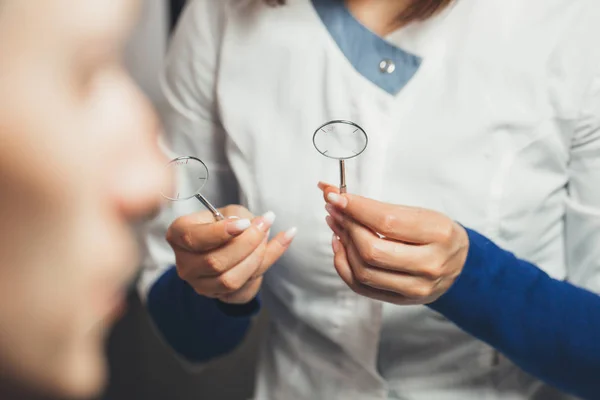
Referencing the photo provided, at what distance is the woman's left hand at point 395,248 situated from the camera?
420 mm

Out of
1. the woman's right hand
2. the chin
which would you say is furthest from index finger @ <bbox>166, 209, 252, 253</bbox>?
the chin

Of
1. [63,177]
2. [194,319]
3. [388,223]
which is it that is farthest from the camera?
[194,319]

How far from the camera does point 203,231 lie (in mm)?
456

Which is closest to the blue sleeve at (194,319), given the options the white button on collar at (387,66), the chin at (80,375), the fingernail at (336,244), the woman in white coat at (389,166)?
the woman in white coat at (389,166)

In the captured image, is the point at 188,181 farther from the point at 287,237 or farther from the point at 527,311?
the point at 527,311

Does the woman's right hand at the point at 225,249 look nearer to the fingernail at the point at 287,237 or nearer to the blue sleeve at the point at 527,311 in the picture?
the fingernail at the point at 287,237

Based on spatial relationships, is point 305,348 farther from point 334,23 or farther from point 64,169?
point 64,169

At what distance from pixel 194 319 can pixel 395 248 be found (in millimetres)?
240

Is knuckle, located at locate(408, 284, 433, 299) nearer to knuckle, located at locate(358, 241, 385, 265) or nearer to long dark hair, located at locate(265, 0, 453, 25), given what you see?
knuckle, located at locate(358, 241, 385, 265)

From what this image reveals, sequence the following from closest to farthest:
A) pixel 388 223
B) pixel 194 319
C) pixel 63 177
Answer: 1. pixel 63 177
2. pixel 388 223
3. pixel 194 319

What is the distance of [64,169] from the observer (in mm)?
182

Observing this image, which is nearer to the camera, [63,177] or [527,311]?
[63,177]

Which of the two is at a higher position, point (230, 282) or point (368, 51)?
point (368, 51)

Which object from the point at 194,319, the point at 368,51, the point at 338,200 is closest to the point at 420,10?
the point at 368,51
